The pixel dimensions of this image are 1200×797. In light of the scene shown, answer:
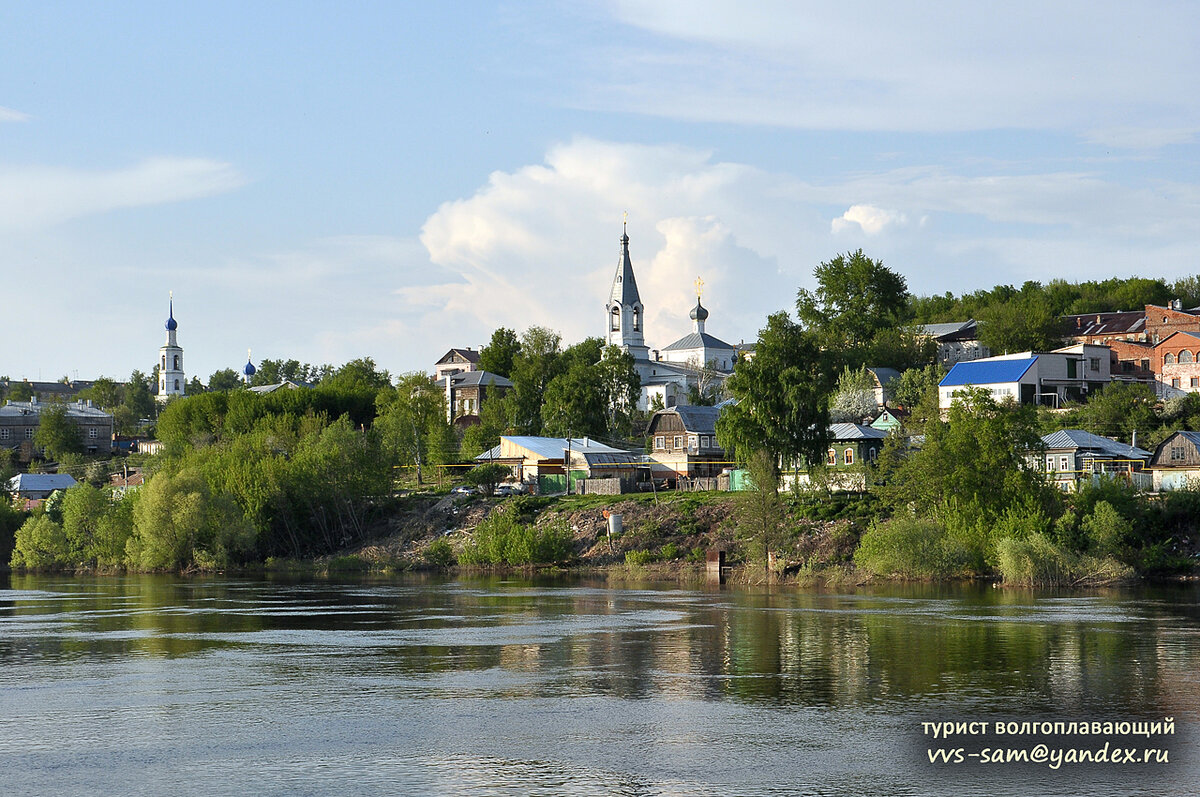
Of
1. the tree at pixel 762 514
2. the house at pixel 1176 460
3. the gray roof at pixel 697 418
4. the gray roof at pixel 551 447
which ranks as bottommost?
the tree at pixel 762 514

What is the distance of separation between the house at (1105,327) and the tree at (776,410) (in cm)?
5083

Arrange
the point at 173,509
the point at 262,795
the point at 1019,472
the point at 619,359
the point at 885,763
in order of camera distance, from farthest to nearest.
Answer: the point at 619,359, the point at 173,509, the point at 1019,472, the point at 885,763, the point at 262,795

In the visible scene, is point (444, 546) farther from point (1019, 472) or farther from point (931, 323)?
point (931, 323)

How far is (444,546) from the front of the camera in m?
80.5

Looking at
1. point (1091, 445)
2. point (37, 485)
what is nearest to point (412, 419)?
point (37, 485)

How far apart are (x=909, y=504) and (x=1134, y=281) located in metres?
102

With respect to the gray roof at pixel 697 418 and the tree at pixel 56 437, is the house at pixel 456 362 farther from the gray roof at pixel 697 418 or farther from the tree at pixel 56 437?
the gray roof at pixel 697 418

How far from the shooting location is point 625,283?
14988cm

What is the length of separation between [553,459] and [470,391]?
172 ft

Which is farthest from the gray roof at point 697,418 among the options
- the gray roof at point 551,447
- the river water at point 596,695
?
the river water at point 596,695

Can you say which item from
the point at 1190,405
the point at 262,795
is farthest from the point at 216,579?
the point at 1190,405

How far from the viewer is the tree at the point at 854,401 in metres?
104

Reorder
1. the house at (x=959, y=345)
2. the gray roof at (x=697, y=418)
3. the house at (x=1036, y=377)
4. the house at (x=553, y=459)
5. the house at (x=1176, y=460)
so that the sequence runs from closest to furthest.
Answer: the house at (x=1176, y=460) → the house at (x=553, y=459) → the gray roof at (x=697, y=418) → the house at (x=1036, y=377) → the house at (x=959, y=345)

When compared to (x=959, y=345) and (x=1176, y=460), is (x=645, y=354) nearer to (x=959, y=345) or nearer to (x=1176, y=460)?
(x=959, y=345)
